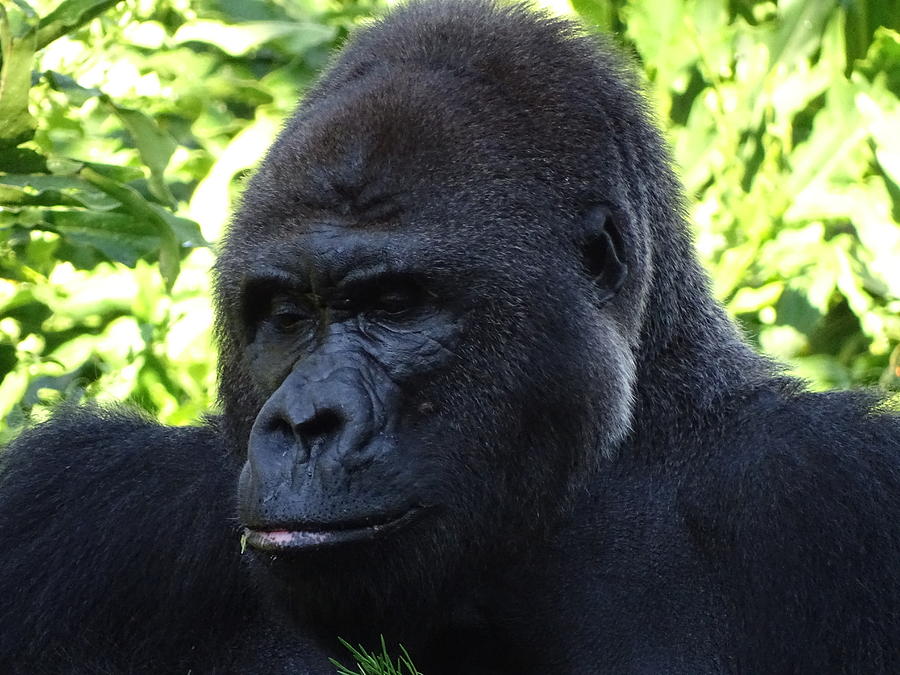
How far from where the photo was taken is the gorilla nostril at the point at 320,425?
3.09 metres

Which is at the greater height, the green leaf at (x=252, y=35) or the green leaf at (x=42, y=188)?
the green leaf at (x=42, y=188)

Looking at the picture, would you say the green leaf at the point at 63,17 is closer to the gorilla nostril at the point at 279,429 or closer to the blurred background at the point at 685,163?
the blurred background at the point at 685,163

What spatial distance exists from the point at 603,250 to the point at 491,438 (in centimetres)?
57

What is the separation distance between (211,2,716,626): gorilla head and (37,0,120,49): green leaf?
1.30m

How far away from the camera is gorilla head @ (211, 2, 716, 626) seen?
312cm

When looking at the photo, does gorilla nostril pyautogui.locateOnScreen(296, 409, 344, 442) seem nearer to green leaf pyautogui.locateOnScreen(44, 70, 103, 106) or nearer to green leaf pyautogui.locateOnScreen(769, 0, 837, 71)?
green leaf pyautogui.locateOnScreen(44, 70, 103, 106)

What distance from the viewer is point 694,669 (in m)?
3.38

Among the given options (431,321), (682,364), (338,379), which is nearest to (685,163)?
(682,364)

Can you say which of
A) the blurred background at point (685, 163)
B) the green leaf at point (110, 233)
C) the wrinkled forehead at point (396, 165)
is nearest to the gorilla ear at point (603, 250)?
the wrinkled forehead at point (396, 165)

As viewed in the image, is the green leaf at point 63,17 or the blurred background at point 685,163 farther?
the blurred background at point 685,163

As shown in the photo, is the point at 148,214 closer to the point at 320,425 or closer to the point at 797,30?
the point at 320,425

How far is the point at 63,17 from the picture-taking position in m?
4.68

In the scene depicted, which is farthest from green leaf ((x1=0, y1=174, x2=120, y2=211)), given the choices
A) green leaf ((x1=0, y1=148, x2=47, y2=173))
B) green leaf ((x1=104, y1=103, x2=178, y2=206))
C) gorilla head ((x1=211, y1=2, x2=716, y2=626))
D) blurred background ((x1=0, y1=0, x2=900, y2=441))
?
gorilla head ((x1=211, y1=2, x2=716, y2=626))

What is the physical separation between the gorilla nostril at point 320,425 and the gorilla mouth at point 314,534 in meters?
0.19
